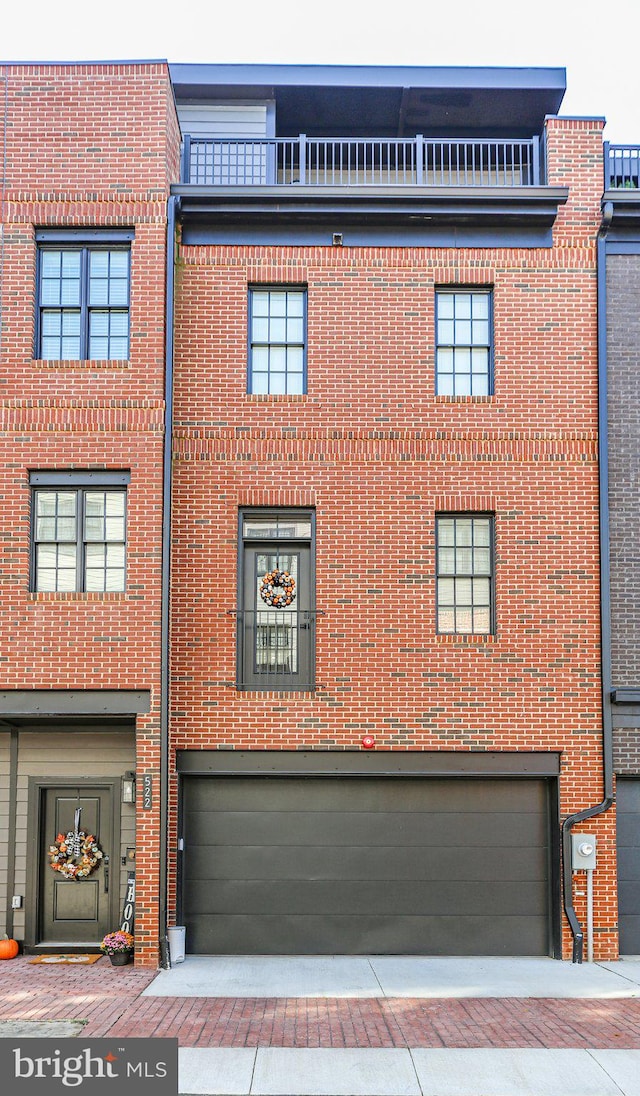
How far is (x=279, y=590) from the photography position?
13133 mm

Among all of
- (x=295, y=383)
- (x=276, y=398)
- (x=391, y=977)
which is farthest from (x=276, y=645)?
(x=391, y=977)

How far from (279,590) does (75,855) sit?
4.20 metres

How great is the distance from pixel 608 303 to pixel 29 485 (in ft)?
26.0

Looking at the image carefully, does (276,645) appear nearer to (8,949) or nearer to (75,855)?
(75,855)

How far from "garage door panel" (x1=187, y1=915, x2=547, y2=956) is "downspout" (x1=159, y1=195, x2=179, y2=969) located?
911 mm

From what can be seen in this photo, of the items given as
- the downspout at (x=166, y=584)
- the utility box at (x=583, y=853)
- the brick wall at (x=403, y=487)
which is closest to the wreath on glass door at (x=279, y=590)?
the brick wall at (x=403, y=487)

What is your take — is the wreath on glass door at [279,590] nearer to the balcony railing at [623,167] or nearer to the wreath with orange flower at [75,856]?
the wreath with orange flower at [75,856]

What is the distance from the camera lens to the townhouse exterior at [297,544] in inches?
500

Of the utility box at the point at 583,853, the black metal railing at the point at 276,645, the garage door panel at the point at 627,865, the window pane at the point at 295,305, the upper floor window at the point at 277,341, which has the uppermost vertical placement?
the window pane at the point at 295,305

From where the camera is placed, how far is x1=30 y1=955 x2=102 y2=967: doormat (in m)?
12.3

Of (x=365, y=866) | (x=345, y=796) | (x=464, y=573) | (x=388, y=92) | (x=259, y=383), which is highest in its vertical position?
(x=388, y=92)

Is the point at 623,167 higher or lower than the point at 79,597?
higher

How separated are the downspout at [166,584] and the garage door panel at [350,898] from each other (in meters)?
0.81

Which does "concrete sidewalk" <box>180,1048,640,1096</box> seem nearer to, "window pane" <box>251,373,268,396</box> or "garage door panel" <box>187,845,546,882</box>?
"garage door panel" <box>187,845,546,882</box>
